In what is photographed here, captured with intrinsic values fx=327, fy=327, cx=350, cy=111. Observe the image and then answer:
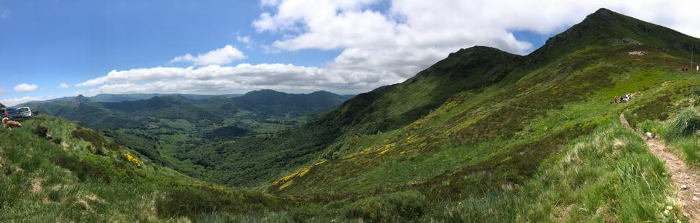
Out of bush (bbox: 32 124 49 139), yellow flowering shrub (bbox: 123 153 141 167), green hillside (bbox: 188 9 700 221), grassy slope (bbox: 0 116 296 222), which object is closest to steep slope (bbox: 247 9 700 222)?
green hillside (bbox: 188 9 700 221)

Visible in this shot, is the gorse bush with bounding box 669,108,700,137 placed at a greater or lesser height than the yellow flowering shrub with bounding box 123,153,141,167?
greater

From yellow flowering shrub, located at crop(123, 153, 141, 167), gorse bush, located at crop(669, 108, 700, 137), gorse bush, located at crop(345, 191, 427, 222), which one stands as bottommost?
yellow flowering shrub, located at crop(123, 153, 141, 167)

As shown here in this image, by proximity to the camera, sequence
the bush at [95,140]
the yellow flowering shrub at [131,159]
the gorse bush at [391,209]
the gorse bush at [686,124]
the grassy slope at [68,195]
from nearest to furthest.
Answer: the grassy slope at [68,195], the gorse bush at [686,124], the gorse bush at [391,209], the bush at [95,140], the yellow flowering shrub at [131,159]

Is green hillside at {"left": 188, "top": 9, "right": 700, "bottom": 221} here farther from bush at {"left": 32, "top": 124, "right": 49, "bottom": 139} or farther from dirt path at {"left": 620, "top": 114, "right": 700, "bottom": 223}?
bush at {"left": 32, "top": 124, "right": 49, "bottom": 139}

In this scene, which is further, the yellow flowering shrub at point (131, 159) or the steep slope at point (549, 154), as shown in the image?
the yellow flowering shrub at point (131, 159)

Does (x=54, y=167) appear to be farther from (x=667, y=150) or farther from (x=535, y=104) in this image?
(x=535, y=104)

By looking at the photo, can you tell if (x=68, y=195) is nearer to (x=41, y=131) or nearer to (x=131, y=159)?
(x=41, y=131)

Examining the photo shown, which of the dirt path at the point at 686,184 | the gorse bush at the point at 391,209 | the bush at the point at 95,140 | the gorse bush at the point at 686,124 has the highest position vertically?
the gorse bush at the point at 686,124

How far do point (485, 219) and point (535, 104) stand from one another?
5478cm

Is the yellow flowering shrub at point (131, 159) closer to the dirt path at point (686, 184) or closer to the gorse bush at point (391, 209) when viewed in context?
the gorse bush at point (391, 209)

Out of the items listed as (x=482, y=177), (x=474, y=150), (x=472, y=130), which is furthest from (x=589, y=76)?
(x=482, y=177)

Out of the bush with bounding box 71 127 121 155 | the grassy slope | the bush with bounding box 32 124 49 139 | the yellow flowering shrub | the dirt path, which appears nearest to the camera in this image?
the dirt path

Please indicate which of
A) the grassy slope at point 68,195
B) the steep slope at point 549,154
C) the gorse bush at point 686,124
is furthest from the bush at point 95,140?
the gorse bush at point 686,124

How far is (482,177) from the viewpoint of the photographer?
59.0 ft
